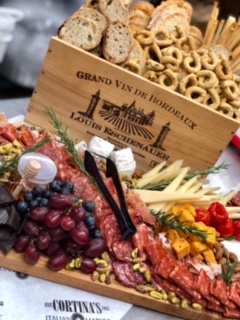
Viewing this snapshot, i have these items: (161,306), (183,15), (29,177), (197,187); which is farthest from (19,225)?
(183,15)

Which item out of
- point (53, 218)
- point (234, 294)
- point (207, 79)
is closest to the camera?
point (53, 218)

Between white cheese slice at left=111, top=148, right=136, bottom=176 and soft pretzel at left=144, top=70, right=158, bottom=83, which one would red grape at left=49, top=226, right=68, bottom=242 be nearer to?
white cheese slice at left=111, top=148, right=136, bottom=176

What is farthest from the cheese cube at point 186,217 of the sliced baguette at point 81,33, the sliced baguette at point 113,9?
the sliced baguette at point 113,9

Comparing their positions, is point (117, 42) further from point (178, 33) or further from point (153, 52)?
point (178, 33)

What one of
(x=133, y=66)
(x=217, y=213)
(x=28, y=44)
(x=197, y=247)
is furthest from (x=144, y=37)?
(x=197, y=247)

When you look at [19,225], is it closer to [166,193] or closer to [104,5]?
[166,193]

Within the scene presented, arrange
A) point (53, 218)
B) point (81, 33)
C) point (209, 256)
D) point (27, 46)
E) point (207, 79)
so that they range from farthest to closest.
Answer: point (27, 46)
point (207, 79)
point (81, 33)
point (209, 256)
point (53, 218)
